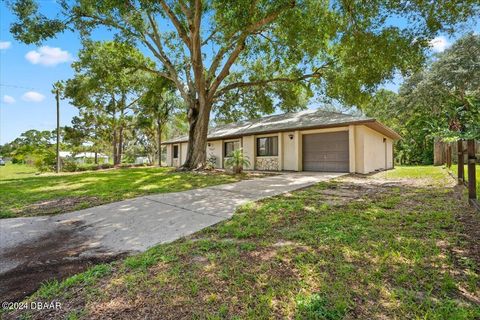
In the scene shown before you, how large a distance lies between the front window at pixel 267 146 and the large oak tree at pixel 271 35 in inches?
106

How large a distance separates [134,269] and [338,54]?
461 inches

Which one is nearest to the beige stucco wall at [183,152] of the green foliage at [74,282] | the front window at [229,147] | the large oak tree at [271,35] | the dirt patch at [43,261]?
the front window at [229,147]

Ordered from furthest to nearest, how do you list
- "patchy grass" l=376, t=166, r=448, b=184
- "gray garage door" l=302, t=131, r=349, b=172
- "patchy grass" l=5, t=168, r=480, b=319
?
1. "gray garage door" l=302, t=131, r=349, b=172
2. "patchy grass" l=376, t=166, r=448, b=184
3. "patchy grass" l=5, t=168, r=480, b=319

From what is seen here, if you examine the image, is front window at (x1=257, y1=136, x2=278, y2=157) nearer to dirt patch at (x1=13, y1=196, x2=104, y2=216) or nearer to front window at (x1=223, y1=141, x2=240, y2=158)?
front window at (x1=223, y1=141, x2=240, y2=158)

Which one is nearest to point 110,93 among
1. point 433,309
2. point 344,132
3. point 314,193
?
point 344,132

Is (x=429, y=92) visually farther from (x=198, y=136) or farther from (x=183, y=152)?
(x=183, y=152)

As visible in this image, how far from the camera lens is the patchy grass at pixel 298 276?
171 cm

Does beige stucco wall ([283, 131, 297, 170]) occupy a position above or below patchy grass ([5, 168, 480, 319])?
above

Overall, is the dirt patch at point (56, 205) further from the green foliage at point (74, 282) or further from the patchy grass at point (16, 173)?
the patchy grass at point (16, 173)

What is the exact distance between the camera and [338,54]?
10828 millimetres

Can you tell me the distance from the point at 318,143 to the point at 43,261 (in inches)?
493

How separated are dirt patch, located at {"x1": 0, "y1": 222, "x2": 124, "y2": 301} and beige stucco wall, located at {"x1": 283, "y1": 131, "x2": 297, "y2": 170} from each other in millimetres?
11440

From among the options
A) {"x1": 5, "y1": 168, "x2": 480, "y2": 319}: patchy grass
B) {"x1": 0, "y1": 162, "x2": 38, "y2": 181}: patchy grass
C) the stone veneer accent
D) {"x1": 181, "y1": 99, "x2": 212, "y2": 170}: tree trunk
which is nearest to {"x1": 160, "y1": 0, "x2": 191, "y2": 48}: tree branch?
{"x1": 181, "y1": 99, "x2": 212, "y2": 170}: tree trunk

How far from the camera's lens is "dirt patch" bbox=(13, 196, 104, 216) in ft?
16.4
